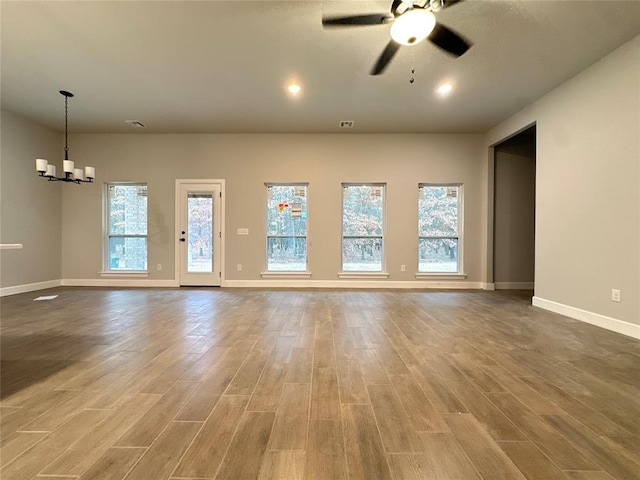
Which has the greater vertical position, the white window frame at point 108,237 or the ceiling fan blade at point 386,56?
the ceiling fan blade at point 386,56

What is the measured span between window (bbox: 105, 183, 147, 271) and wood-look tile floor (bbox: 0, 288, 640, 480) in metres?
2.73

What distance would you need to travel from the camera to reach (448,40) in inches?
109

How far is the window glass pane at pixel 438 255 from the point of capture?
19.7ft

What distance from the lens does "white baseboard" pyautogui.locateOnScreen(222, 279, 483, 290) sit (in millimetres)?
5887

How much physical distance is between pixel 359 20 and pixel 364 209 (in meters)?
3.85

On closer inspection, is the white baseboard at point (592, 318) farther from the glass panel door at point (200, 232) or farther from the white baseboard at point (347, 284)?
the glass panel door at point (200, 232)

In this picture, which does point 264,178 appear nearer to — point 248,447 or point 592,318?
point 248,447

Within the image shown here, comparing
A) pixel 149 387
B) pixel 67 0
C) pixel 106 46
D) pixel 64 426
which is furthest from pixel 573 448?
pixel 106 46

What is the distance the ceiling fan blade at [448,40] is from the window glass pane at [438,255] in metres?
3.71

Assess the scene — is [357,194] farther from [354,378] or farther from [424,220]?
[354,378]

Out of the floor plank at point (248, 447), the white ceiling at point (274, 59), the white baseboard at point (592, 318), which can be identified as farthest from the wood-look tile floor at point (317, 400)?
the white ceiling at point (274, 59)

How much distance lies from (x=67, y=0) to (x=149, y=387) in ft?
10.8

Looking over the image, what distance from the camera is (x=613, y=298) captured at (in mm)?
3176

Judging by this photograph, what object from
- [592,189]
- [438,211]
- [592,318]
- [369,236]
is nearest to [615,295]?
[592,318]
